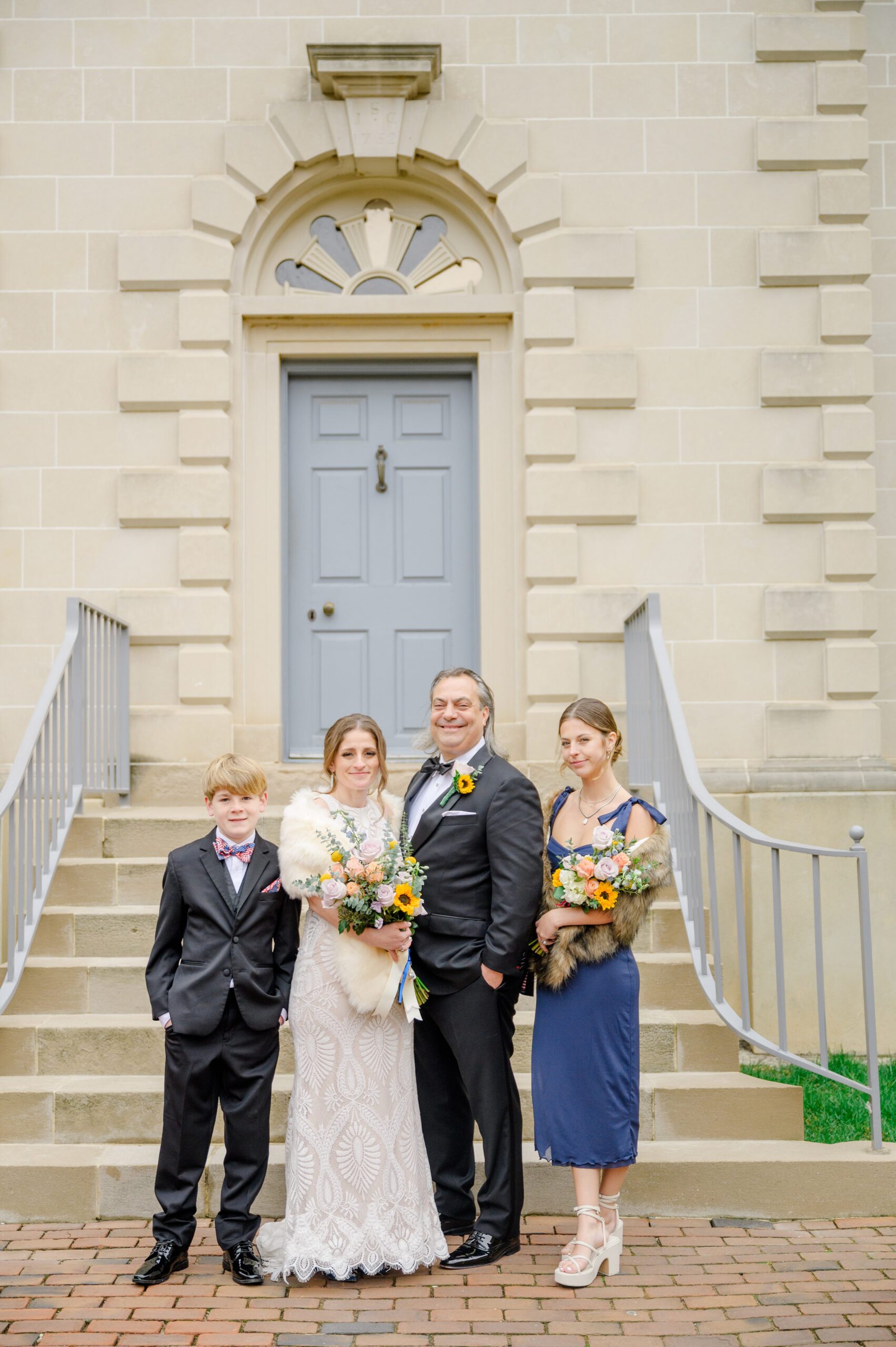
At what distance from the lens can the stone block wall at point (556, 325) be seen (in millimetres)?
7000

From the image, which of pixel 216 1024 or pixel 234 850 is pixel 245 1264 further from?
pixel 234 850

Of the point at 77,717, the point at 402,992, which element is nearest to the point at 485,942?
the point at 402,992

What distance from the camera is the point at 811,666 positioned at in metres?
6.98

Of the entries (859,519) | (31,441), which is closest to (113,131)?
(31,441)

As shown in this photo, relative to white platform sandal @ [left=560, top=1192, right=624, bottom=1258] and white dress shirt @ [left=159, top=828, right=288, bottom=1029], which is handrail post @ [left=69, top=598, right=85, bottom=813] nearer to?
white dress shirt @ [left=159, top=828, right=288, bottom=1029]

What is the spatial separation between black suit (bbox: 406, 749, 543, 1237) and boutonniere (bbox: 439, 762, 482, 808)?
0.05 ft

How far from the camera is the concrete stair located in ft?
14.9

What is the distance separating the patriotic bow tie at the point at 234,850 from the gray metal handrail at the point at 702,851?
1.66 m

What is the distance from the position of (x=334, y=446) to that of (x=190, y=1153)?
→ 450 cm

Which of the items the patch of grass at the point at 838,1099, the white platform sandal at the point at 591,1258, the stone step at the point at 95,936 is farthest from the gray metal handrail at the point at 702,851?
the stone step at the point at 95,936

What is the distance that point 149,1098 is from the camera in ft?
15.8

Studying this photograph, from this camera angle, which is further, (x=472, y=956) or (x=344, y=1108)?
(x=472, y=956)

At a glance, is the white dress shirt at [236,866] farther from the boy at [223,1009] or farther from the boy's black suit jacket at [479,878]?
the boy's black suit jacket at [479,878]

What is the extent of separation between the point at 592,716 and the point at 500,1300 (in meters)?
1.75
